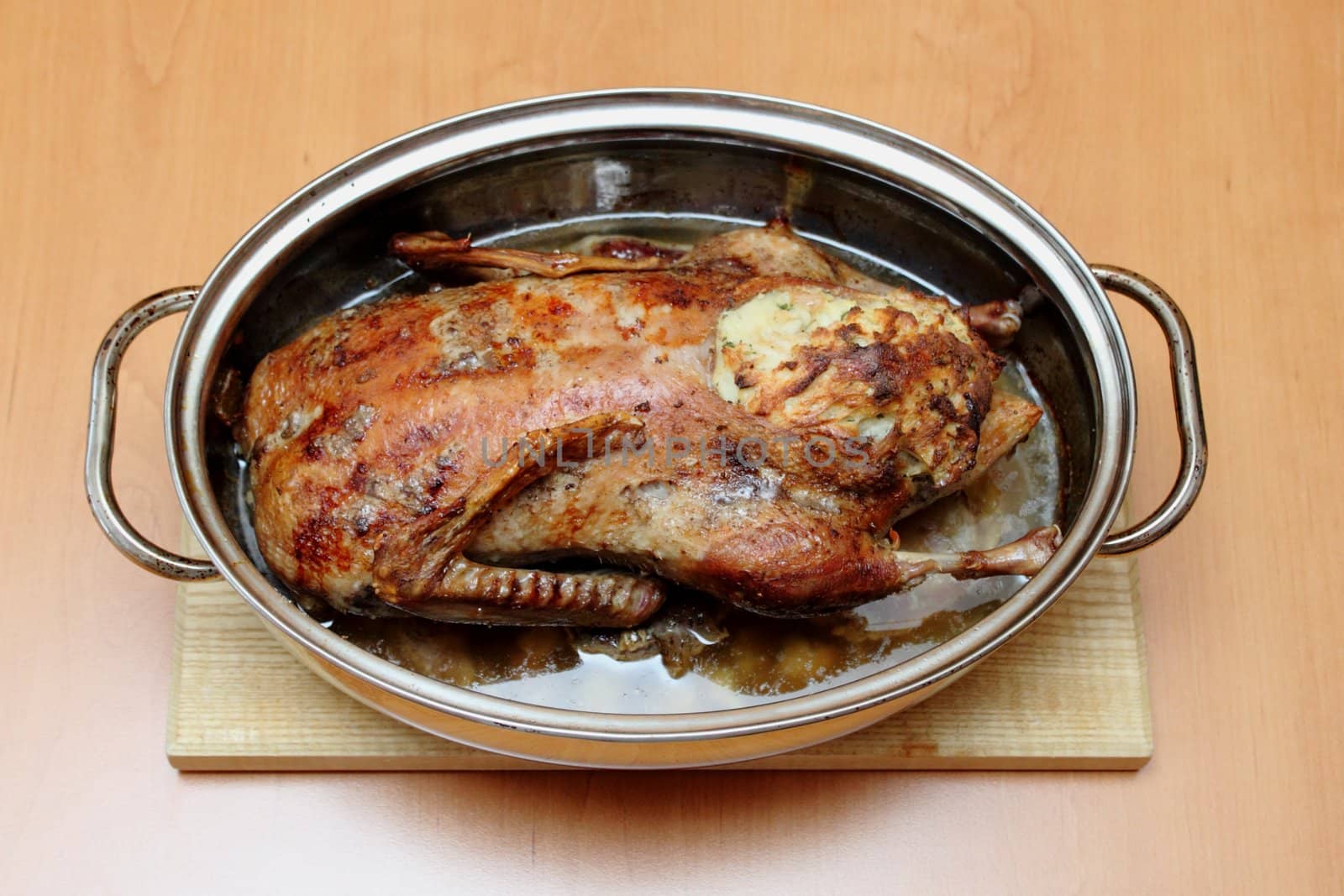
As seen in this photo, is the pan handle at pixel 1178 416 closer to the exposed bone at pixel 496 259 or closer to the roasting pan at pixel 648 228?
the roasting pan at pixel 648 228

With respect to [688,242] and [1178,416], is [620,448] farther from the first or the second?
[1178,416]

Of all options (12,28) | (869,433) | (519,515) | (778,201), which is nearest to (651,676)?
(519,515)

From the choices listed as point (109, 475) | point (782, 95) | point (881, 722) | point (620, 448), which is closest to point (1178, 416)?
point (881, 722)

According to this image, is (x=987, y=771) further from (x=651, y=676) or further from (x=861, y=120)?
(x=861, y=120)

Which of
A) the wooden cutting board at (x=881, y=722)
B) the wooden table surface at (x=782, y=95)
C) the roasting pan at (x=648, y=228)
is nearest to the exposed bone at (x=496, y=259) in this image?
the roasting pan at (x=648, y=228)

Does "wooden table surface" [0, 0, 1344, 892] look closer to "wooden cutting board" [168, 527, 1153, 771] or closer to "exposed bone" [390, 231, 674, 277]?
"wooden cutting board" [168, 527, 1153, 771]

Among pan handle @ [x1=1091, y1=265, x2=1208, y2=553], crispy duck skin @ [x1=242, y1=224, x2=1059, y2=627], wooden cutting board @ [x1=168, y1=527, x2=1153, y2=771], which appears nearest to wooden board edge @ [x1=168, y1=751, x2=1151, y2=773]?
wooden cutting board @ [x1=168, y1=527, x2=1153, y2=771]
